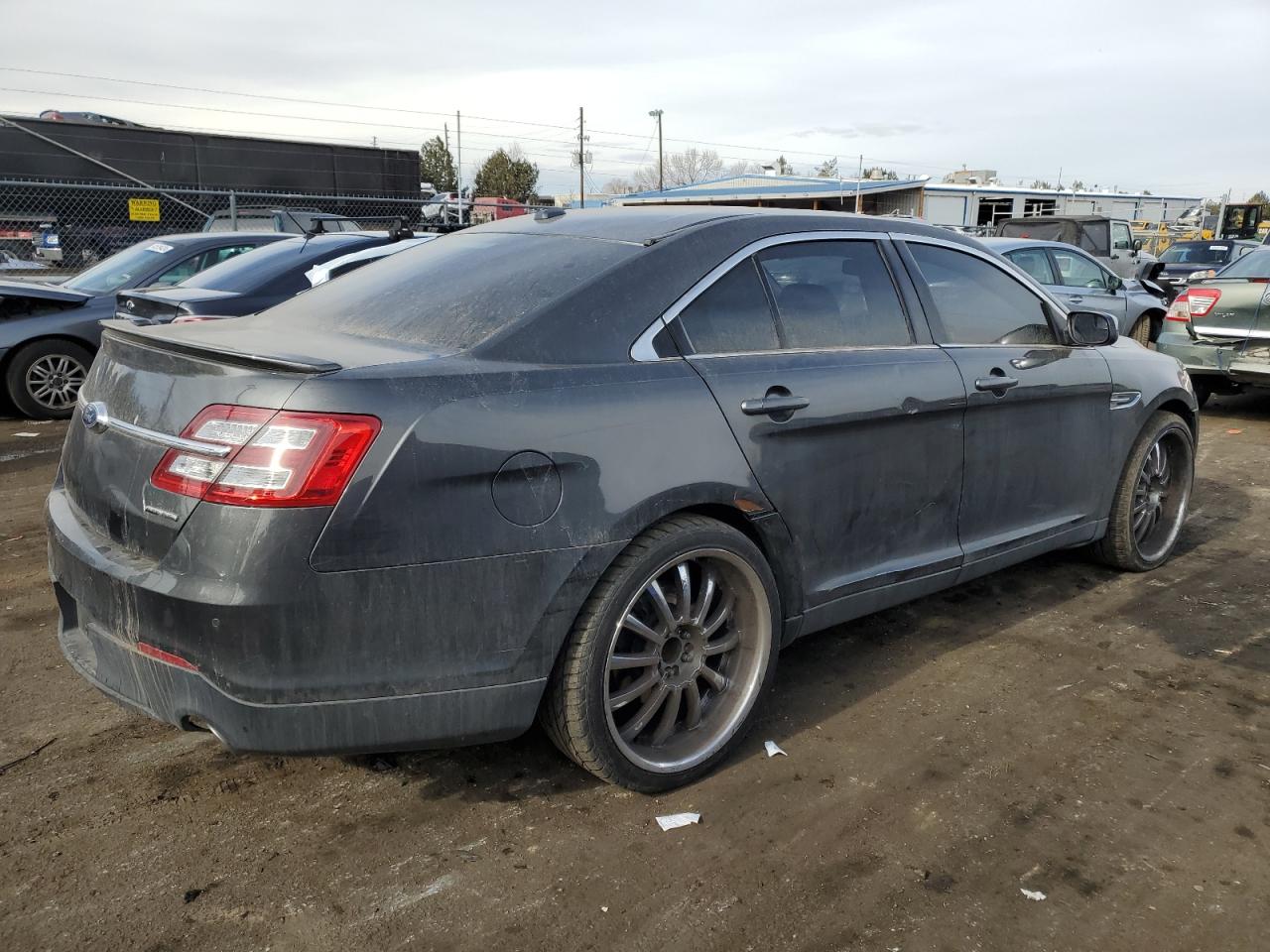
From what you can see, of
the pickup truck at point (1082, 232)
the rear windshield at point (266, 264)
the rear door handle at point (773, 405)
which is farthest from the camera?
the pickup truck at point (1082, 232)

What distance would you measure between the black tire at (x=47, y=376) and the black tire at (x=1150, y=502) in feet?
25.4

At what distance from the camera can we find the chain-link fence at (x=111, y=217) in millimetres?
13906

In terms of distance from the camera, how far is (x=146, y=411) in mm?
2584

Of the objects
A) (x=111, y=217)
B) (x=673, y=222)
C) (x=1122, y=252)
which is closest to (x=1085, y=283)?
(x=1122, y=252)

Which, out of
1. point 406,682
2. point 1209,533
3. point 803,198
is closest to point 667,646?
point 406,682

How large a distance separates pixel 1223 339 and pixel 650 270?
7.85m

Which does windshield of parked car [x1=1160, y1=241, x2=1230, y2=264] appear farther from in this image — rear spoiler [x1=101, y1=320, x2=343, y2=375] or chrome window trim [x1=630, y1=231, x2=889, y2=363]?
rear spoiler [x1=101, y1=320, x2=343, y2=375]

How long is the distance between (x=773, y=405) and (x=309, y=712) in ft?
5.13

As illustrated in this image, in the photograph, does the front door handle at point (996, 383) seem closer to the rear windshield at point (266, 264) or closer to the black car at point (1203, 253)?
the rear windshield at point (266, 264)

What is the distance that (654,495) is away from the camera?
2.74 metres

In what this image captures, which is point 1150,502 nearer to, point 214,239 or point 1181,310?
point 1181,310

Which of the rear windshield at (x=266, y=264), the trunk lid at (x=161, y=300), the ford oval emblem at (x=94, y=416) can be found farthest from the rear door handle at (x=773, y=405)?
the rear windshield at (x=266, y=264)

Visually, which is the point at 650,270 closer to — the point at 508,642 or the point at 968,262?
the point at 508,642

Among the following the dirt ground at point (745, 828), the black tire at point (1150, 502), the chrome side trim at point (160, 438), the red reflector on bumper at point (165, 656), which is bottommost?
the dirt ground at point (745, 828)
